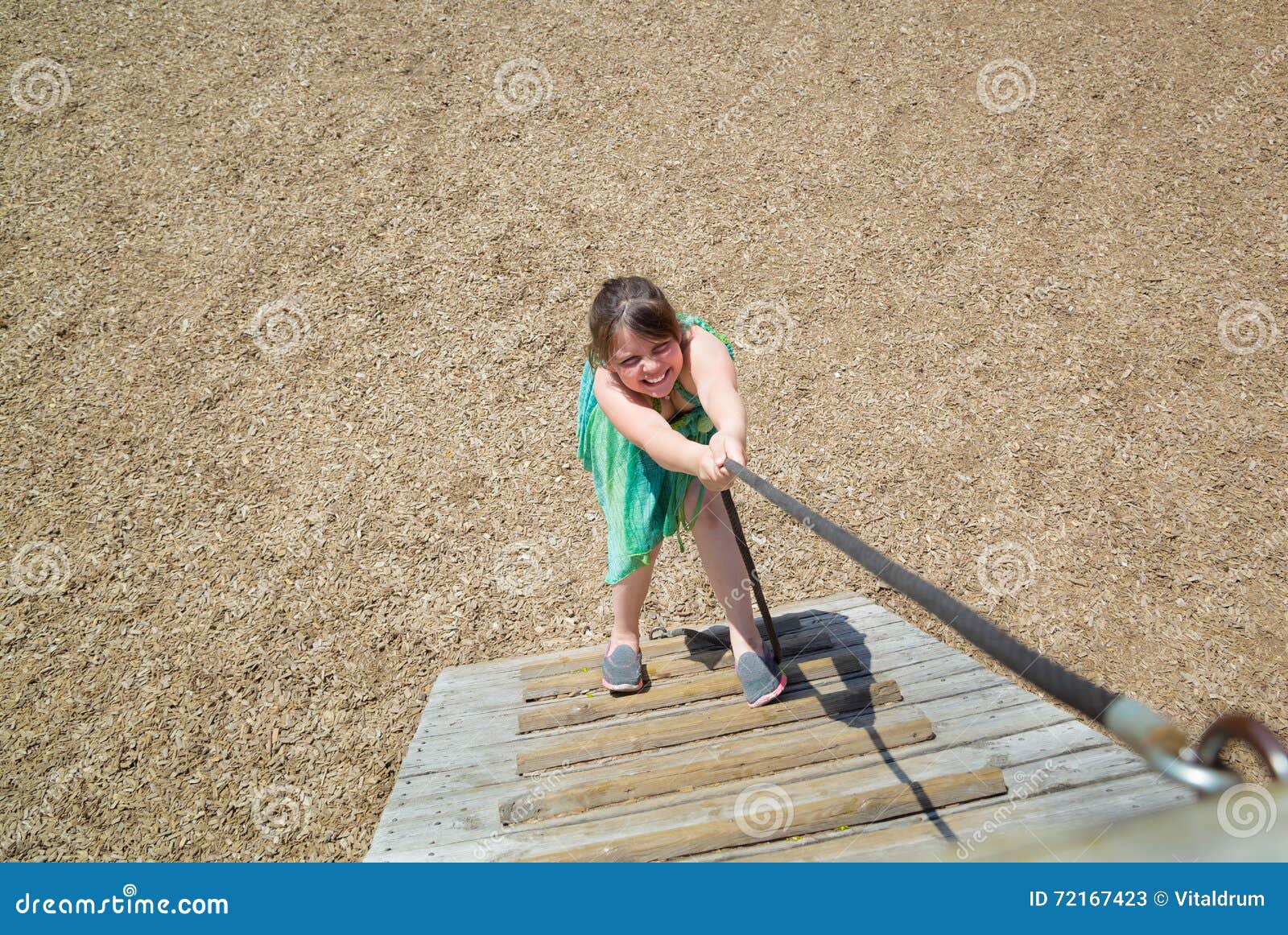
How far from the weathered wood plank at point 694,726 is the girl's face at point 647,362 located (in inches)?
41.1

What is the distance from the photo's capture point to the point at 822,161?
6.11 meters

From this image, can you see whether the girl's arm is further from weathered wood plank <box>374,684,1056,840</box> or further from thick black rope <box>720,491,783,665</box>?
weathered wood plank <box>374,684,1056,840</box>

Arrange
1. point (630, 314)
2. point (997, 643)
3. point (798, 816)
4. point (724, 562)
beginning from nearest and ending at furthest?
point (997, 643), point (798, 816), point (630, 314), point (724, 562)

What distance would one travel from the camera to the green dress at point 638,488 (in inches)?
105

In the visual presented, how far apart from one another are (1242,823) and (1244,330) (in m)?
5.08

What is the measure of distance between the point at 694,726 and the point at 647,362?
1.15m

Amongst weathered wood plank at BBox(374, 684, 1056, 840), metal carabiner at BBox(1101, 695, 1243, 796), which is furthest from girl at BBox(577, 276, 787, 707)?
metal carabiner at BBox(1101, 695, 1243, 796)

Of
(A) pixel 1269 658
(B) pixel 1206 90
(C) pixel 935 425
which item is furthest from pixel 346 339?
(B) pixel 1206 90

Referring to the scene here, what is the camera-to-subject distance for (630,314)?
241cm

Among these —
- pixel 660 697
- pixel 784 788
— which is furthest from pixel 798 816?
pixel 660 697

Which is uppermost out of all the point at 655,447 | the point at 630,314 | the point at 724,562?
the point at 630,314

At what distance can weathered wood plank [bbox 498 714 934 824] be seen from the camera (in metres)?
2.33

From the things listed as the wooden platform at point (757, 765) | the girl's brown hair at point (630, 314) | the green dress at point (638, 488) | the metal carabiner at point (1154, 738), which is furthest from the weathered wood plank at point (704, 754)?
the metal carabiner at point (1154, 738)

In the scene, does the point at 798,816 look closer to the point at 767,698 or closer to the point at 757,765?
the point at 757,765
